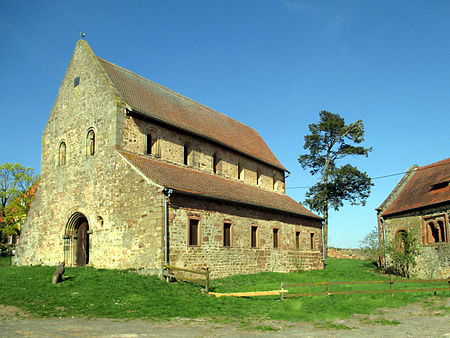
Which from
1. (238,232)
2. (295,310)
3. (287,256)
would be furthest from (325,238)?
(295,310)

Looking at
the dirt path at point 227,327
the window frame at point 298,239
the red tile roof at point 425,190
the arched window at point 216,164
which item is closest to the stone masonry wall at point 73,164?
the arched window at point 216,164

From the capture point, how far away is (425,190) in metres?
→ 29.0

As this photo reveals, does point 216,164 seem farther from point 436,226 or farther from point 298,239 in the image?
point 436,226

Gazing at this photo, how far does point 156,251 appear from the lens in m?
18.9

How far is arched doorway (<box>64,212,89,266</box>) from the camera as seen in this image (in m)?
23.2

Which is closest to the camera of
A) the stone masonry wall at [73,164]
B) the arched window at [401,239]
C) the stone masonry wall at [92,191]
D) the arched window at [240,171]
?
the stone masonry wall at [92,191]

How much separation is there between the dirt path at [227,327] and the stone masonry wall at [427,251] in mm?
13214

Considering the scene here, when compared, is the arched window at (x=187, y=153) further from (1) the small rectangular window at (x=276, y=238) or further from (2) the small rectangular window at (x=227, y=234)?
→ (1) the small rectangular window at (x=276, y=238)

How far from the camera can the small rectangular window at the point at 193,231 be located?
67.6 feet

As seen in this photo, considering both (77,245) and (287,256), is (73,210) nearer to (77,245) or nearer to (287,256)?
(77,245)

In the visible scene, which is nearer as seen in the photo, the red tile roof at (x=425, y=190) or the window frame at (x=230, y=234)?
the window frame at (x=230, y=234)

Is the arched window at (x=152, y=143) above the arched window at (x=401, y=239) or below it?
above

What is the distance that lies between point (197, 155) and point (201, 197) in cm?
555

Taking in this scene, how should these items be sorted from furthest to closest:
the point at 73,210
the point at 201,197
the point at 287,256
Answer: the point at 287,256, the point at 73,210, the point at 201,197
